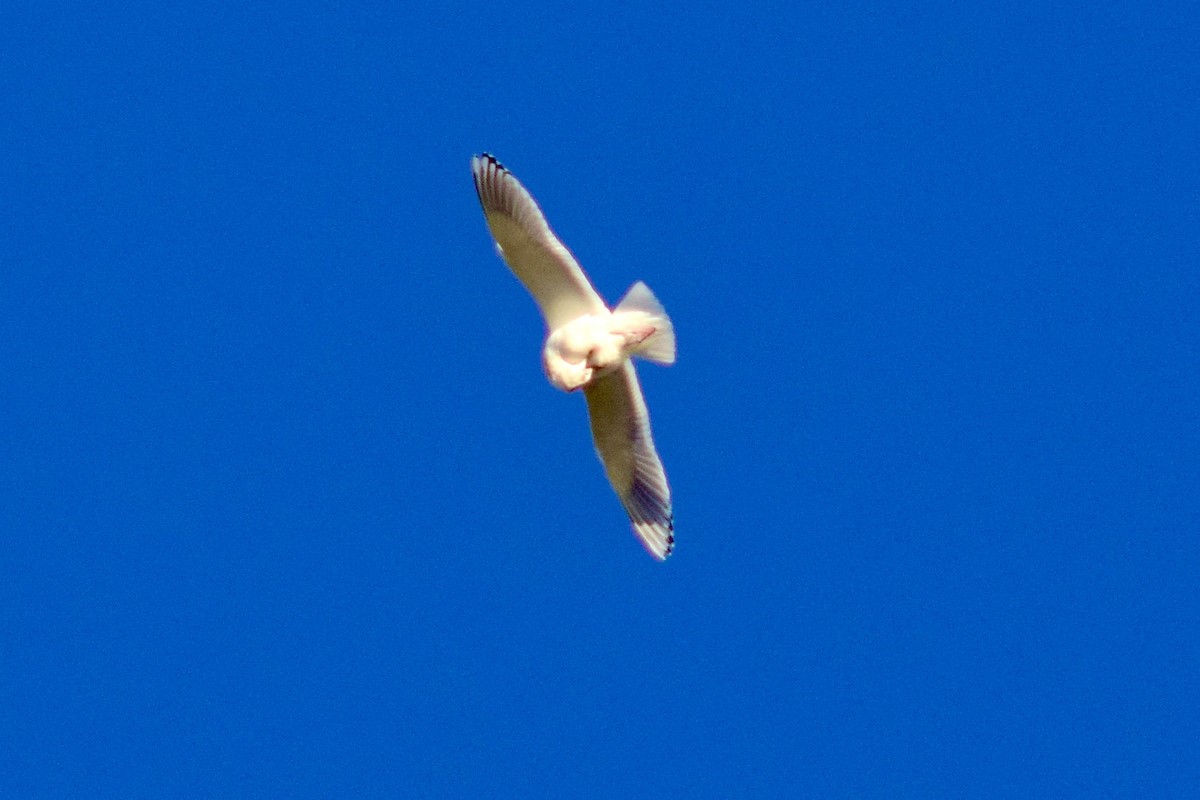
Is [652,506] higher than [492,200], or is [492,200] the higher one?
[492,200]

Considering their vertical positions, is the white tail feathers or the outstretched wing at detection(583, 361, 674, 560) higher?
the white tail feathers

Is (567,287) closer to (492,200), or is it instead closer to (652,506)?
(492,200)

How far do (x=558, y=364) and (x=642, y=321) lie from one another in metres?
0.30

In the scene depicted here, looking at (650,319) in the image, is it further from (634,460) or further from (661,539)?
(661,539)

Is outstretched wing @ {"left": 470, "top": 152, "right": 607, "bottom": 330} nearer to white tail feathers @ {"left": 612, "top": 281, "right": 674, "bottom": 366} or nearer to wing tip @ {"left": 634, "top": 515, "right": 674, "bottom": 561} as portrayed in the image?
white tail feathers @ {"left": 612, "top": 281, "right": 674, "bottom": 366}

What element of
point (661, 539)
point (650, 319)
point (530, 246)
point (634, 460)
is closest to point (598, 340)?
point (650, 319)

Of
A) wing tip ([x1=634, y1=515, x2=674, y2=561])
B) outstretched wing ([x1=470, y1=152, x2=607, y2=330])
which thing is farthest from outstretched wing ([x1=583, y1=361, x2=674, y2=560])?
outstretched wing ([x1=470, y1=152, x2=607, y2=330])

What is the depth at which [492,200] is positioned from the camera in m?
6.04

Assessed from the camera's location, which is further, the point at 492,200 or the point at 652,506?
the point at 652,506

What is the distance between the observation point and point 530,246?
6.07 metres

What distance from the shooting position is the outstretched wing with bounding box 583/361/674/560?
254 inches

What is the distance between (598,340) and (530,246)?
354mm

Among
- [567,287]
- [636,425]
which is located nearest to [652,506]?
[636,425]

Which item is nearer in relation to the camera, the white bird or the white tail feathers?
the white bird
